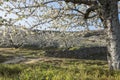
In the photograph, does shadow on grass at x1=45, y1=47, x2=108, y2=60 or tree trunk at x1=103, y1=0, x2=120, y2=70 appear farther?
shadow on grass at x1=45, y1=47, x2=108, y2=60

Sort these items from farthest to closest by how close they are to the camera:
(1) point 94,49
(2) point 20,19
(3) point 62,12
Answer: (1) point 94,49 → (3) point 62,12 → (2) point 20,19

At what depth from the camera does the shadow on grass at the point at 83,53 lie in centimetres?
4172

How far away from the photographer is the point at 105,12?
17.0 m

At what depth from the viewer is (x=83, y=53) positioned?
1731 inches

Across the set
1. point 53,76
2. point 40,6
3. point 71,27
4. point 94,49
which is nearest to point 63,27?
point 71,27

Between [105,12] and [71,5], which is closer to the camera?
[105,12]

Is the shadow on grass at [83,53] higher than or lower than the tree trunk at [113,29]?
lower

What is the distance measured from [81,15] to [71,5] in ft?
2.86

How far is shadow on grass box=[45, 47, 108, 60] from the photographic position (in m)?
41.7

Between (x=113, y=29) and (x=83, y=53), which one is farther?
(x=83, y=53)

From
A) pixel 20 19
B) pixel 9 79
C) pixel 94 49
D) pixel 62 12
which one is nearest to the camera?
pixel 9 79

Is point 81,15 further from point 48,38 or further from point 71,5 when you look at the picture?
point 48,38

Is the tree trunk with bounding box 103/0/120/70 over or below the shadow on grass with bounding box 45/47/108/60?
over

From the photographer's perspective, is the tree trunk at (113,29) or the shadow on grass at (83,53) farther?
the shadow on grass at (83,53)
